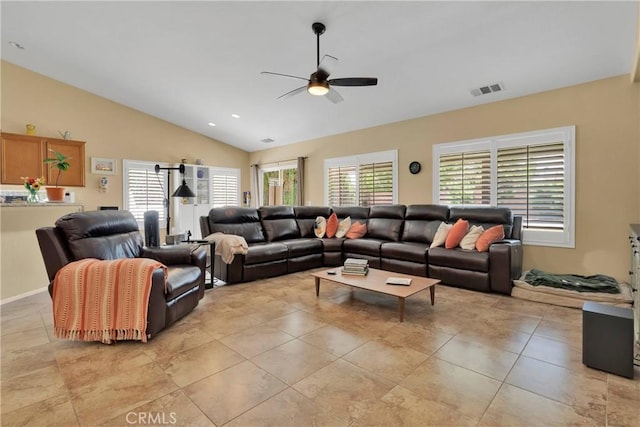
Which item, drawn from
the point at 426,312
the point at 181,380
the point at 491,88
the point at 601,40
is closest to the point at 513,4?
the point at 601,40

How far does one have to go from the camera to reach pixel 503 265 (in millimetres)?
3643

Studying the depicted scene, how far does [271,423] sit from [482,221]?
155 inches

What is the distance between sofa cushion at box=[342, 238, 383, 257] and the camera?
4853 mm

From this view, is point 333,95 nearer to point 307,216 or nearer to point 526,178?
point 307,216

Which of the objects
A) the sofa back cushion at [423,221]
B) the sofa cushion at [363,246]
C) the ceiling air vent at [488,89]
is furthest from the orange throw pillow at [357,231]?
the ceiling air vent at [488,89]

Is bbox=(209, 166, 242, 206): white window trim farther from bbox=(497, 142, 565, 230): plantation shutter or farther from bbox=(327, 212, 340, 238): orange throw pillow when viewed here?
bbox=(497, 142, 565, 230): plantation shutter

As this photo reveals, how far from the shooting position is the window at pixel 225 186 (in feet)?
25.7

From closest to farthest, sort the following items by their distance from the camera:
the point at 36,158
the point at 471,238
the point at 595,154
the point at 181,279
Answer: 1. the point at 181,279
2. the point at 595,154
3. the point at 471,238
4. the point at 36,158

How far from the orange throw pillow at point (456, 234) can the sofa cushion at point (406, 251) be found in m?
0.31

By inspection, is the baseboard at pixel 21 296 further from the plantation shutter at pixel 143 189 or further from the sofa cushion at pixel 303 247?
the sofa cushion at pixel 303 247

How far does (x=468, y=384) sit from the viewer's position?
74.4 inches

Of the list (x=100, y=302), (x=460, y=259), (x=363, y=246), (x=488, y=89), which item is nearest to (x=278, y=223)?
(x=363, y=246)

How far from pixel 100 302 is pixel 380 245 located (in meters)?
3.60

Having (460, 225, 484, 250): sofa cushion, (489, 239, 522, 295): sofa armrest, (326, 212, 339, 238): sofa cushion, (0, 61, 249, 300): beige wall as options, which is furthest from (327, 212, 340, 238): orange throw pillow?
(0, 61, 249, 300): beige wall
